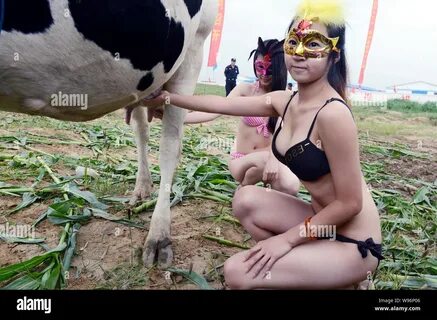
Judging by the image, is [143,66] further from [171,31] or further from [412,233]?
[412,233]

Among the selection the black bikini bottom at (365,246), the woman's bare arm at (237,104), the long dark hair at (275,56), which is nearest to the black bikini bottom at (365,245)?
the black bikini bottom at (365,246)

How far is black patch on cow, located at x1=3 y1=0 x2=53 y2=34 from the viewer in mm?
1411

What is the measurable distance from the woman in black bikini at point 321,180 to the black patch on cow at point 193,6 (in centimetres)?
66

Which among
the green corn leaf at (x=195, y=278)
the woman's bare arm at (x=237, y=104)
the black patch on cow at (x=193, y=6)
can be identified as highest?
the black patch on cow at (x=193, y=6)

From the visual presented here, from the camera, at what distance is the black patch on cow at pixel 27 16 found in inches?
55.6

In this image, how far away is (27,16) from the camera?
1444 millimetres

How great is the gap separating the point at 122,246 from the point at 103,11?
4.65 feet

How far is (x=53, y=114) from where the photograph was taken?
6.05ft

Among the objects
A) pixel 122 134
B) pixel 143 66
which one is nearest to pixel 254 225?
pixel 143 66

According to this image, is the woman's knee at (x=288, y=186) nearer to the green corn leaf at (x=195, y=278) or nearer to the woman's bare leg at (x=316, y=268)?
the green corn leaf at (x=195, y=278)

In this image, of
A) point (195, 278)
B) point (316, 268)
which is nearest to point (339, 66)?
point (316, 268)

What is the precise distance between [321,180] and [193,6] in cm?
113

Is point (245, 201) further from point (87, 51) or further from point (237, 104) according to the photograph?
point (87, 51)

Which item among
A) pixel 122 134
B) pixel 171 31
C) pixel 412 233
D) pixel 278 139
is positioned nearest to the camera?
pixel 278 139
